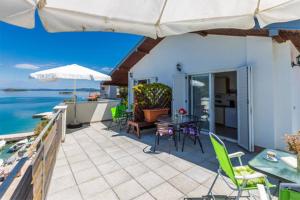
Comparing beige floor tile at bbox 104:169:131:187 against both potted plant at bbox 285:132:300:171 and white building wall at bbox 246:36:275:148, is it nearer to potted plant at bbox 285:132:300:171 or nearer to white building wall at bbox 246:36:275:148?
potted plant at bbox 285:132:300:171

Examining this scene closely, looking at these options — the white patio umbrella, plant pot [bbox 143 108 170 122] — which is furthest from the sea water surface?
plant pot [bbox 143 108 170 122]

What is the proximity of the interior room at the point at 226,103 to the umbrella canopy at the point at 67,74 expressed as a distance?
560cm

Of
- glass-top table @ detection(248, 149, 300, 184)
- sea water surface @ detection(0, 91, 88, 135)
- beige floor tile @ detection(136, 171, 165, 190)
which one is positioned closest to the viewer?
glass-top table @ detection(248, 149, 300, 184)

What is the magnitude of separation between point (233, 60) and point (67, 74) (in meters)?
6.17

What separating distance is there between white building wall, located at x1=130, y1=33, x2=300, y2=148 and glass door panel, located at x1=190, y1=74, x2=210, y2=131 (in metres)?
0.34

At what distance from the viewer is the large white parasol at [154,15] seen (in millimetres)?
1445

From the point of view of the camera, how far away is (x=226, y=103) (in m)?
8.23

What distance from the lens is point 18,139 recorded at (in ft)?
24.3

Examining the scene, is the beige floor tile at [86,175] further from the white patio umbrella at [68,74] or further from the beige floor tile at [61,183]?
the white patio umbrella at [68,74]

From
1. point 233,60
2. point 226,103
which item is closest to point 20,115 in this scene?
point 226,103

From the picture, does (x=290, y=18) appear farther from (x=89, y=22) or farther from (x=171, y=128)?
(x=171, y=128)

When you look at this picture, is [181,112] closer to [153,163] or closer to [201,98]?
[201,98]

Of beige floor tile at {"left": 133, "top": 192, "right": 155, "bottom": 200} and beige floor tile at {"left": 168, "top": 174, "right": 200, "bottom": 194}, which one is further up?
beige floor tile at {"left": 168, "top": 174, "right": 200, "bottom": 194}

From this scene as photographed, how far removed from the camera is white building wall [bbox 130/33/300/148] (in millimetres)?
4453
